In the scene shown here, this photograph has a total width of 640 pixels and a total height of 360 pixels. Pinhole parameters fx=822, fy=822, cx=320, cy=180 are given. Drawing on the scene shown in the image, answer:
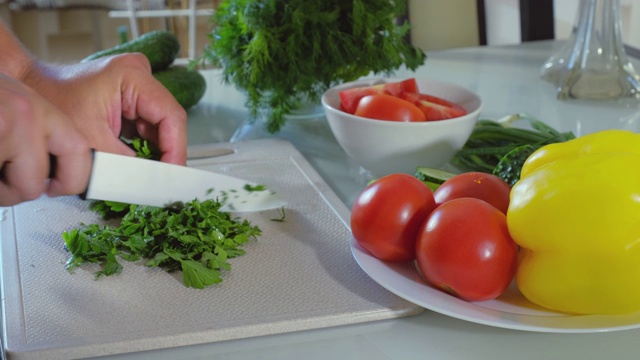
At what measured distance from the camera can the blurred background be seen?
2.39 meters

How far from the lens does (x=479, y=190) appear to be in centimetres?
99

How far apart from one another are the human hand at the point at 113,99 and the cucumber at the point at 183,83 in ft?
1.32

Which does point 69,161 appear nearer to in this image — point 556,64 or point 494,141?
point 494,141

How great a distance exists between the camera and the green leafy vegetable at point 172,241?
3.33 feet

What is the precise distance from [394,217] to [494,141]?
0.51 meters

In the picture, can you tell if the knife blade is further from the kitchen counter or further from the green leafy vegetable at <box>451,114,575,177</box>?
the green leafy vegetable at <box>451,114,575,177</box>

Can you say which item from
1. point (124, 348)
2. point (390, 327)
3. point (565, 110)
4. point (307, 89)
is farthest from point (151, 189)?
point (565, 110)

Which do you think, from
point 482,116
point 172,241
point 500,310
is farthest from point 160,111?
point 482,116

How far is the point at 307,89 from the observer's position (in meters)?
1.51

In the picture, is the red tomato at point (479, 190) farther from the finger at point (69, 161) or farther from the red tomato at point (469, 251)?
the finger at point (69, 161)

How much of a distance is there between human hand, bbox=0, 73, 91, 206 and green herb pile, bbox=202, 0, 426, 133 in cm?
56

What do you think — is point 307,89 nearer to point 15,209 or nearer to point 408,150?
point 408,150

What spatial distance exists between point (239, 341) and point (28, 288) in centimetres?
28

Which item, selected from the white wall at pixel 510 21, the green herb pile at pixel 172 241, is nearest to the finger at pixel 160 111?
the green herb pile at pixel 172 241
